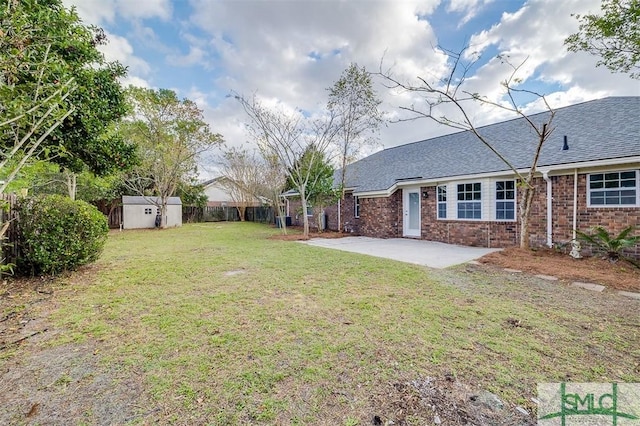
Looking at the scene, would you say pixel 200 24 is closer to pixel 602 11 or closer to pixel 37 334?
pixel 37 334

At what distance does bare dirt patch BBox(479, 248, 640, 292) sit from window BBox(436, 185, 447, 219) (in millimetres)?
3485

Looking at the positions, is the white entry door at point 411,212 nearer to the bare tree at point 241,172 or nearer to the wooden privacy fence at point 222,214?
the wooden privacy fence at point 222,214

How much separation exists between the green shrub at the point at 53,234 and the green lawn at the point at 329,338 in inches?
23.5

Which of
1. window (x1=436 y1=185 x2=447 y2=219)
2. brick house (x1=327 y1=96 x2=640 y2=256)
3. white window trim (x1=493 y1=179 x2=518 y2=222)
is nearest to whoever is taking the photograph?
brick house (x1=327 y1=96 x2=640 y2=256)

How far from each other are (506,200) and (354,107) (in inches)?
329

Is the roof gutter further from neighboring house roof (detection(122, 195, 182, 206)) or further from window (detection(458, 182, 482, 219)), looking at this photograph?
neighboring house roof (detection(122, 195, 182, 206))

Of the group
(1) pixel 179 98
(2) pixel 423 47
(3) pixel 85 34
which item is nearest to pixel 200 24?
(3) pixel 85 34

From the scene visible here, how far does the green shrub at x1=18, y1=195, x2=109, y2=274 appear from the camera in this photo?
17.8ft

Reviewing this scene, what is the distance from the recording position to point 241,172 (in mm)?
26562

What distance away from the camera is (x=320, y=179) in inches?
574

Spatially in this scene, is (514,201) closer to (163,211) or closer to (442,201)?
(442,201)

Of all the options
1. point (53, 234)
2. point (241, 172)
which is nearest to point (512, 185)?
point (53, 234)

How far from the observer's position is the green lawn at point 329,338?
7.45ft

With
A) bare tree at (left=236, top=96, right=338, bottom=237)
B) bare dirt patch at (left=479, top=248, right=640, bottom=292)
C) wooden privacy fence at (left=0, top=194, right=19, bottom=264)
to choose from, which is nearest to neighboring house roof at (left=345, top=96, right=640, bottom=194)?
bare dirt patch at (left=479, top=248, right=640, bottom=292)
